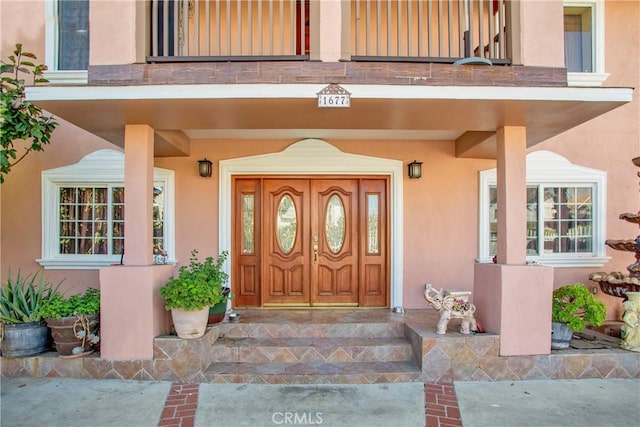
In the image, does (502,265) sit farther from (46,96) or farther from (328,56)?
(46,96)

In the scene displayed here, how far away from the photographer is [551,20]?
185 inches

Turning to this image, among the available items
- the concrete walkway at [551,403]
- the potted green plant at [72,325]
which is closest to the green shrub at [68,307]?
the potted green plant at [72,325]

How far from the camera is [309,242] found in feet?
22.3

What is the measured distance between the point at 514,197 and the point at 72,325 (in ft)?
17.4

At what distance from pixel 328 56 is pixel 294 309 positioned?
3862 millimetres

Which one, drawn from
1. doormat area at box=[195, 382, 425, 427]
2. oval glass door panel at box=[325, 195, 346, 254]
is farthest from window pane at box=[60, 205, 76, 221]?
oval glass door panel at box=[325, 195, 346, 254]

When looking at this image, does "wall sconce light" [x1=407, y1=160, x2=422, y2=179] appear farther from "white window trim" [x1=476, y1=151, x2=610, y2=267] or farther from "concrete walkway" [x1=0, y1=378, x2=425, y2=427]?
"concrete walkway" [x1=0, y1=378, x2=425, y2=427]

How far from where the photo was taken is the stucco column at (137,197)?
15.8 ft

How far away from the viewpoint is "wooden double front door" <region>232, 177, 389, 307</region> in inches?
267

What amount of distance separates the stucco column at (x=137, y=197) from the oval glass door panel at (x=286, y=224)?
2.38 meters

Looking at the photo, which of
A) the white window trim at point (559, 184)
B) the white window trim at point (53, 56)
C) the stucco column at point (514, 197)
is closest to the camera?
the stucco column at point (514, 197)

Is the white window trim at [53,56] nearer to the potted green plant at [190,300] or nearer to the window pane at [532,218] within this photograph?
the potted green plant at [190,300]

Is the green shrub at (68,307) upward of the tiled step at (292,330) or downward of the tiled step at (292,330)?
upward

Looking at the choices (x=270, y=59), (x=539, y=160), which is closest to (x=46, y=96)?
(x=270, y=59)
